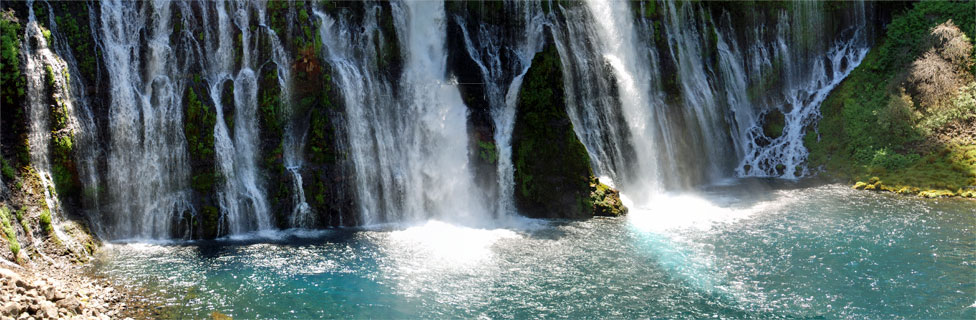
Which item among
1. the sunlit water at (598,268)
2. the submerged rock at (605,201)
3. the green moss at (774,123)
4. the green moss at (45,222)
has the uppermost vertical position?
the green moss at (774,123)

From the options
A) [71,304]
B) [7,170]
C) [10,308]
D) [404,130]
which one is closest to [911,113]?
[404,130]

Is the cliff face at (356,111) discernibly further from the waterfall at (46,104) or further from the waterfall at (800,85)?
the waterfall at (800,85)

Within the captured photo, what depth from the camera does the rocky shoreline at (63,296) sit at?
12867mm

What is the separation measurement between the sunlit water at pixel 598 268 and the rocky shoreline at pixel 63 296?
0.60 meters

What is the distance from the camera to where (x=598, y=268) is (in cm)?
1755

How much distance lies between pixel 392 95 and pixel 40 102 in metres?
10.4

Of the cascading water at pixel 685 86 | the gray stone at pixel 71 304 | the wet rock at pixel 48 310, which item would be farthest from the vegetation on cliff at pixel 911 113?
the wet rock at pixel 48 310

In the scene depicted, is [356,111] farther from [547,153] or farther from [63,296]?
[63,296]

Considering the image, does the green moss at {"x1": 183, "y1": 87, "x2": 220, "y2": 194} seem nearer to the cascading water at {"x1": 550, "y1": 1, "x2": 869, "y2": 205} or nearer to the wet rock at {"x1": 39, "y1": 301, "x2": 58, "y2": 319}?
the wet rock at {"x1": 39, "y1": 301, "x2": 58, "y2": 319}

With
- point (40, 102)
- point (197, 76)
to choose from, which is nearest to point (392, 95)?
point (197, 76)

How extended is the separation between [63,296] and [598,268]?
12.1m

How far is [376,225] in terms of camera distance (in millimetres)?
22297

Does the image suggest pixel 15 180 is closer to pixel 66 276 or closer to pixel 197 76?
pixel 66 276

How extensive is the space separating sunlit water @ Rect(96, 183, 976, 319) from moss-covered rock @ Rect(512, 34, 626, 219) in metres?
0.86
